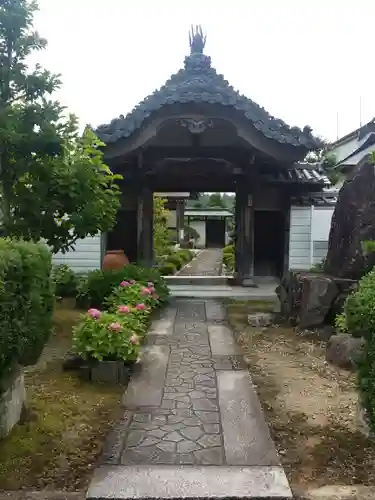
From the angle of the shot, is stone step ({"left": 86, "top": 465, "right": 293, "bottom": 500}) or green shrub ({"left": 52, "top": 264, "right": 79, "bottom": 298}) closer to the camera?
stone step ({"left": 86, "top": 465, "right": 293, "bottom": 500})

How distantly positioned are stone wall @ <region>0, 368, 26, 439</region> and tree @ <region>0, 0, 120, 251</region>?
2824 mm

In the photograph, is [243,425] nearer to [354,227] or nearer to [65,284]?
[354,227]

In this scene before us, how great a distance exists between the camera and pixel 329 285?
7.53m

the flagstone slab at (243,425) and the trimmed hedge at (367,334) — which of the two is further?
the flagstone slab at (243,425)

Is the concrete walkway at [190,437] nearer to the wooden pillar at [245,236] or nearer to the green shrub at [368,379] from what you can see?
the green shrub at [368,379]

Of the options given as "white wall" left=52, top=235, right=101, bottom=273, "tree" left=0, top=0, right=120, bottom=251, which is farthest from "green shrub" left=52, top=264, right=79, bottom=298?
"tree" left=0, top=0, right=120, bottom=251

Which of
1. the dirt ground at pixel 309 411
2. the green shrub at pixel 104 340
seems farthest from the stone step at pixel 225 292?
the green shrub at pixel 104 340

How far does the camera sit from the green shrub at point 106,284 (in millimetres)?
9352

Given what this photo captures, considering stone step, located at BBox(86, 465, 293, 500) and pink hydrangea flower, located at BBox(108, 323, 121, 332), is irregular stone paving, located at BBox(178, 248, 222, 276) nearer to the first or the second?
pink hydrangea flower, located at BBox(108, 323, 121, 332)

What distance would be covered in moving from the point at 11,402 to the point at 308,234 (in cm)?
982

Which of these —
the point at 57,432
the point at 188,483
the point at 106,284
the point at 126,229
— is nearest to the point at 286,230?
the point at 126,229

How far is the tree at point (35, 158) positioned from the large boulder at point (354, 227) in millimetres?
4071

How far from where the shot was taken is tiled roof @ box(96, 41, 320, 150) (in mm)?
9867

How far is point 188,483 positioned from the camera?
125 inches
